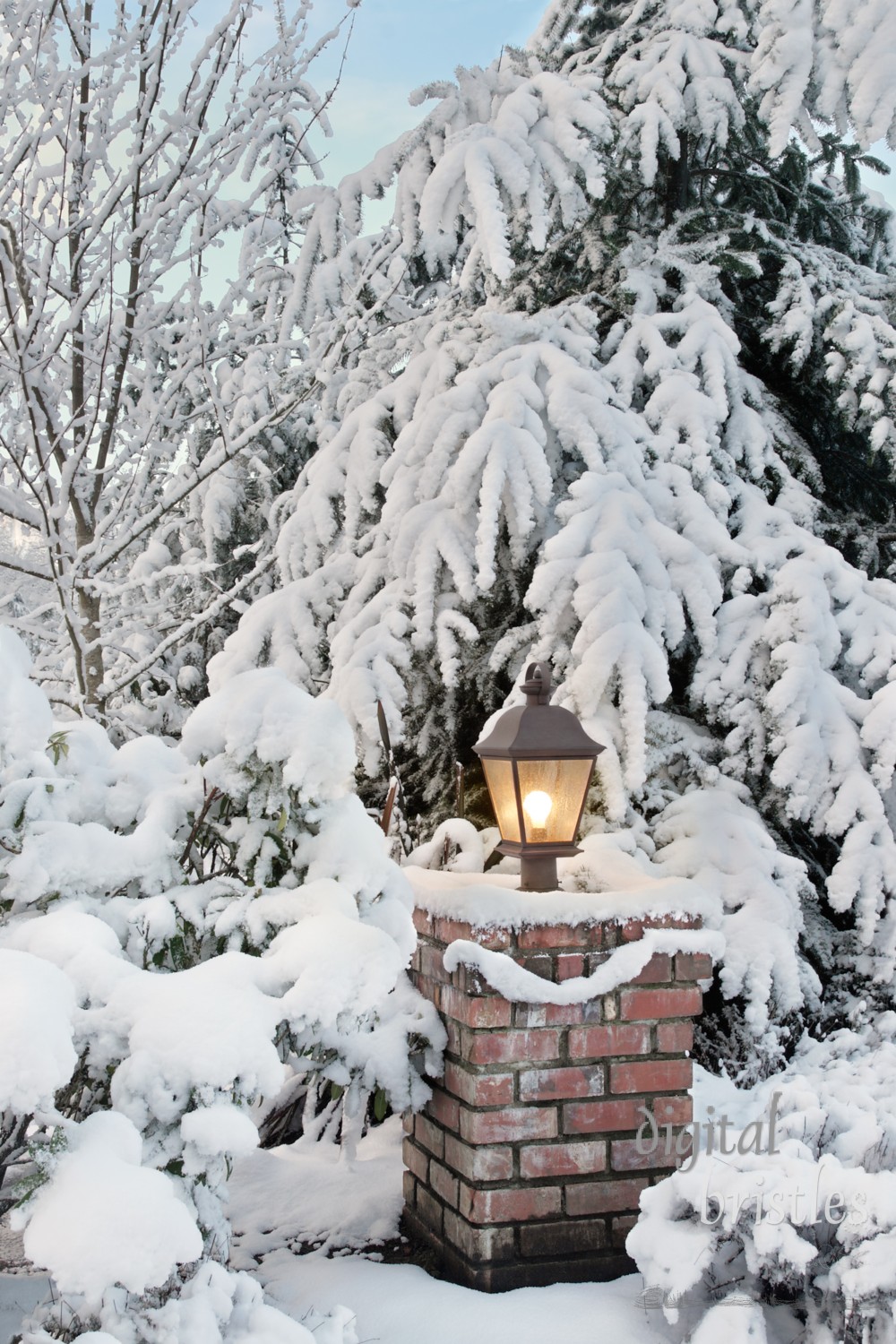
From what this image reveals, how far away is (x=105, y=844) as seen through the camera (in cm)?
185

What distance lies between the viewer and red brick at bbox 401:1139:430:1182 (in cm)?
235

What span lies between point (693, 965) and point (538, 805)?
499mm

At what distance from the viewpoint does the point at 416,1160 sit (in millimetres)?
2406

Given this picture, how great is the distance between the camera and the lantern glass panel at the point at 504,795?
2414 millimetres

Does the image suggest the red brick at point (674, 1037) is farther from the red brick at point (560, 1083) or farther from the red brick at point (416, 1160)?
the red brick at point (416, 1160)

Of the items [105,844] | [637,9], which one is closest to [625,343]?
[637,9]

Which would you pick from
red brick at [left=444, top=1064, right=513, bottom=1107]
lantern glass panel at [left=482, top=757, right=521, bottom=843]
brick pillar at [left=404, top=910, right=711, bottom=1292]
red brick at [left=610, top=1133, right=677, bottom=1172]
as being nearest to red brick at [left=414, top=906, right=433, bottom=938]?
brick pillar at [left=404, top=910, right=711, bottom=1292]

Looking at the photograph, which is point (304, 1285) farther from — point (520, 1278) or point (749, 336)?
point (749, 336)

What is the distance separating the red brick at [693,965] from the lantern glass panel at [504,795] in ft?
1.53

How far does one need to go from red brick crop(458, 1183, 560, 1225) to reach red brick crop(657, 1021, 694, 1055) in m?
0.37

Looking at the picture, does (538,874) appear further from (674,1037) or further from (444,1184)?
(444,1184)

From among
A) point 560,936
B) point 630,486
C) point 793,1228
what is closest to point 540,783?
point 560,936

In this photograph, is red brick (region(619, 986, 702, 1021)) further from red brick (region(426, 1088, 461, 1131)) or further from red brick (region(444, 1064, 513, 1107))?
red brick (region(426, 1088, 461, 1131))

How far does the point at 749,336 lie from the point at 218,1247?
4259 millimetres
